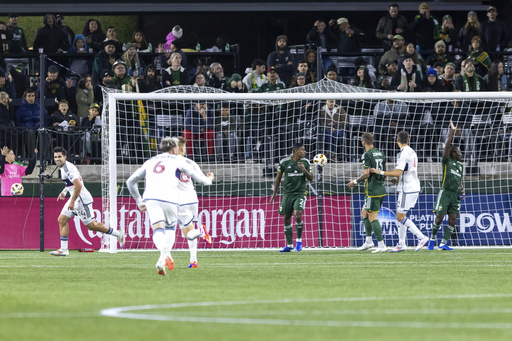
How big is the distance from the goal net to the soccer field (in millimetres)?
5841

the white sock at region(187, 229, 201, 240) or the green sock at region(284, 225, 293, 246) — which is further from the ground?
the white sock at region(187, 229, 201, 240)

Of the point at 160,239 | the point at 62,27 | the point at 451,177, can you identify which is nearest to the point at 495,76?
the point at 451,177

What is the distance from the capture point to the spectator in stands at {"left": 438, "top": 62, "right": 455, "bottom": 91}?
21734mm

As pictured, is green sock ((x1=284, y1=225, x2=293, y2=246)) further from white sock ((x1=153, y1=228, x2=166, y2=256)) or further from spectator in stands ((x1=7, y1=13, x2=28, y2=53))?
spectator in stands ((x1=7, y1=13, x2=28, y2=53))

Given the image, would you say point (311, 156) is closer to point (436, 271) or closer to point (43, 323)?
point (436, 271)

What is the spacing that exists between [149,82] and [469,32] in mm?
9135

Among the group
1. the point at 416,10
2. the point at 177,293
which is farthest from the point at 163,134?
the point at 177,293

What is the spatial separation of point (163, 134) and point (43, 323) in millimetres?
14324

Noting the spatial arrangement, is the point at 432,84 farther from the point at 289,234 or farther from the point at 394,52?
the point at 289,234

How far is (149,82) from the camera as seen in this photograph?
21547 millimetres

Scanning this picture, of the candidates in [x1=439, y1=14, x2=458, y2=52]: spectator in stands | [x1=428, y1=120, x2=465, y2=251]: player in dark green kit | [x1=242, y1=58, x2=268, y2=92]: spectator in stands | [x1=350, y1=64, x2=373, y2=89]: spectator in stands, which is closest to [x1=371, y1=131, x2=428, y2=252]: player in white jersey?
[x1=428, y1=120, x2=465, y2=251]: player in dark green kit

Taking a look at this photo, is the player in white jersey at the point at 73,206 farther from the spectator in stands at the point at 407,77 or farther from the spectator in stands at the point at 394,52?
the spectator in stands at the point at 394,52

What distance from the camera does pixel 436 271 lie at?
1152 cm

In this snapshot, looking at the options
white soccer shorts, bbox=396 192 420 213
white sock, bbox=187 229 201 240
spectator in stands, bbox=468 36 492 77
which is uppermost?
spectator in stands, bbox=468 36 492 77
